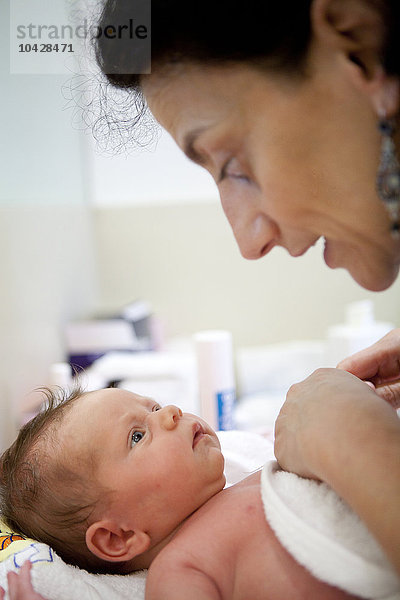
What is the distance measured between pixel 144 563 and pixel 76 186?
1297mm

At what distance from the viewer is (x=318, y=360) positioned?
1868 millimetres

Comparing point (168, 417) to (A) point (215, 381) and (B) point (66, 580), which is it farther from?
(A) point (215, 381)

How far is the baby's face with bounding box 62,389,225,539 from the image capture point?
Answer: 2.66 feet

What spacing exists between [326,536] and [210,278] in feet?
5.02

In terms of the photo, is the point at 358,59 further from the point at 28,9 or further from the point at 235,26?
the point at 28,9

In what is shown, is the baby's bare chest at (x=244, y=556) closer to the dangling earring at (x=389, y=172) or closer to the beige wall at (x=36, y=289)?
the dangling earring at (x=389, y=172)

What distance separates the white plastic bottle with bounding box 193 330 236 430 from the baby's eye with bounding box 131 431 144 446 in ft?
1.95

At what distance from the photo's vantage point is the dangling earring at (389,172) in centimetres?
56

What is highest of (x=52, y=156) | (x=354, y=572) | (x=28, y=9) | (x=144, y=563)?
(x=28, y=9)

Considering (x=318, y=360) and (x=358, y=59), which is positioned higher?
(x=358, y=59)

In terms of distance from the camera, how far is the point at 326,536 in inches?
26.0

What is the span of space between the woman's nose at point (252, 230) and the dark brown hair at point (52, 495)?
14.1 inches

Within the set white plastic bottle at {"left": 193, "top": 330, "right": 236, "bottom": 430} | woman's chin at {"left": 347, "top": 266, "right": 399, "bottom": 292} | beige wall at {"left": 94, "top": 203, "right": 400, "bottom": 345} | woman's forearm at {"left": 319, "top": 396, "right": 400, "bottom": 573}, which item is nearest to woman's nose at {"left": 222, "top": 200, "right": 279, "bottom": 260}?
woman's chin at {"left": 347, "top": 266, "right": 399, "bottom": 292}

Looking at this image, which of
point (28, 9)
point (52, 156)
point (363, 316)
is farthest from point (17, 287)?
point (363, 316)
